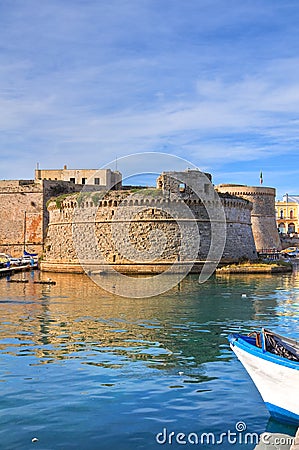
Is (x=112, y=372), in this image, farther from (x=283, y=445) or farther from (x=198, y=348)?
(x=283, y=445)

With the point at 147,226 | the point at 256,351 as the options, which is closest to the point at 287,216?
the point at 147,226

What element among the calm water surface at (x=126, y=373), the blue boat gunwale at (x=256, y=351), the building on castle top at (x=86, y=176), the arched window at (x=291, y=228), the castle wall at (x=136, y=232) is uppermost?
the building on castle top at (x=86, y=176)

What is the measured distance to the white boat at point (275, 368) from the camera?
6.50m

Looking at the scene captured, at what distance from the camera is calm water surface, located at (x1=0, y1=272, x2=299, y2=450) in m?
6.68

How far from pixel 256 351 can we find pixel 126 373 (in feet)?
8.63

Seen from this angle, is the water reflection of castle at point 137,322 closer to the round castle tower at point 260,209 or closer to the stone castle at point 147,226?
the stone castle at point 147,226

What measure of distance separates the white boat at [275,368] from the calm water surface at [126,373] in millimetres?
221

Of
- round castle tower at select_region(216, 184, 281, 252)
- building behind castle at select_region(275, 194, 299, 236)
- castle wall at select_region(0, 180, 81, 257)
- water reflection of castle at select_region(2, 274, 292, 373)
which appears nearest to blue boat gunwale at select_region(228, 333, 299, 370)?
water reflection of castle at select_region(2, 274, 292, 373)

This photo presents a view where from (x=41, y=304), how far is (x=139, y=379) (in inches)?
352

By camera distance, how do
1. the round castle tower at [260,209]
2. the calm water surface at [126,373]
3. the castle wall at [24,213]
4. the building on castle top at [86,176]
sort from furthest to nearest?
the round castle tower at [260,209]
the building on castle top at [86,176]
the castle wall at [24,213]
the calm water surface at [126,373]

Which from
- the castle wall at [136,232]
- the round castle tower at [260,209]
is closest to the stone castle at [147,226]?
the castle wall at [136,232]

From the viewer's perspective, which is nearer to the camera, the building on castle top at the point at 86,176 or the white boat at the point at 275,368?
the white boat at the point at 275,368

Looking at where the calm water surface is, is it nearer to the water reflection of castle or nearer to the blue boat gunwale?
the water reflection of castle

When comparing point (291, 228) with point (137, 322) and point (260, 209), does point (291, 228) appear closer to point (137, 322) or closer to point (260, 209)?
point (260, 209)
